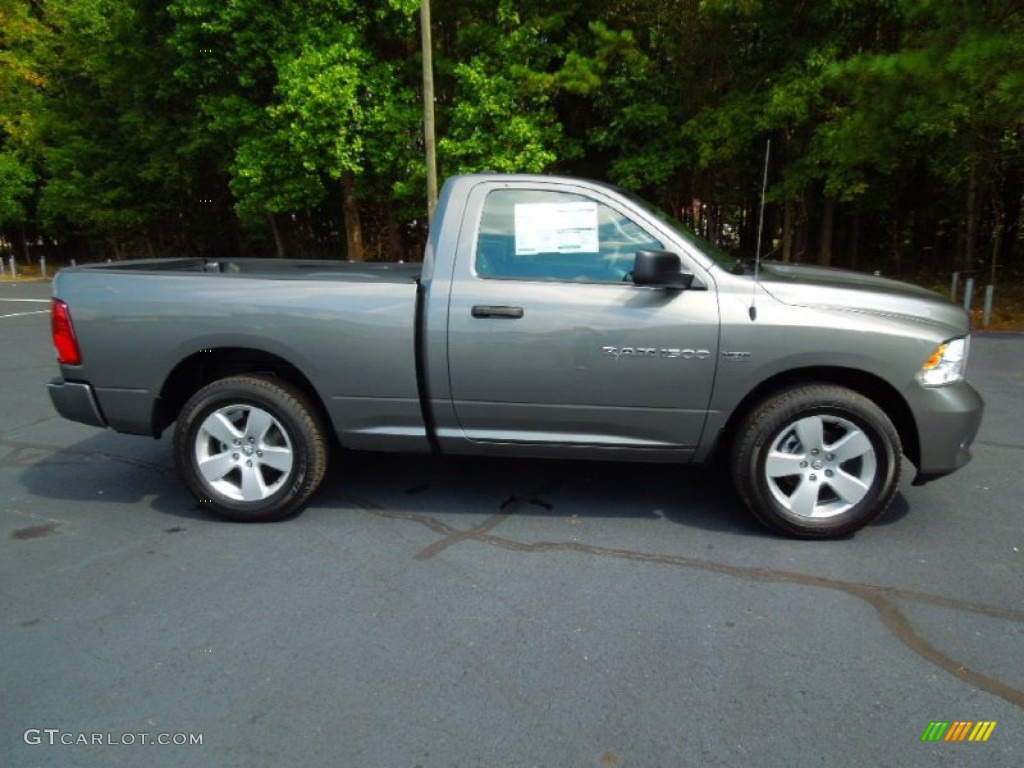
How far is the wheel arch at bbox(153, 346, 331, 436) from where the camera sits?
4012 millimetres

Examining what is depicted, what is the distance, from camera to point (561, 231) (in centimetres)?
375

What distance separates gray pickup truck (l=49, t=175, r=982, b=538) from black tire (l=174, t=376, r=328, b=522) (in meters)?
0.01

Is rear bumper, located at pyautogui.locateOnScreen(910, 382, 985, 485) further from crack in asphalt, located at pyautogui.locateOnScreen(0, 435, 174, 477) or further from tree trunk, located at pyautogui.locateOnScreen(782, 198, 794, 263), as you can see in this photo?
tree trunk, located at pyautogui.locateOnScreen(782, 198, 794, 263)

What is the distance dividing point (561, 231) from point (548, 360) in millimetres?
713

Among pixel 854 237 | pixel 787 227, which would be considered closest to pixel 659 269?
pixel 787 227

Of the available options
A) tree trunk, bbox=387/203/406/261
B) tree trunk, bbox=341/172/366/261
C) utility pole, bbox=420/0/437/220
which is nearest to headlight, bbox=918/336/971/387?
utility pole, bbox=420/0/437/220

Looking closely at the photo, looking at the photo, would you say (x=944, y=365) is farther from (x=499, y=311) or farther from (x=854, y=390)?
(x=499, y=311)

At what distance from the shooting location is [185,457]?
3.96 meters

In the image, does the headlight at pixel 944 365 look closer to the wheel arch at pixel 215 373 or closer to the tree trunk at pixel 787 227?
the wheel arch at pixel 215 373

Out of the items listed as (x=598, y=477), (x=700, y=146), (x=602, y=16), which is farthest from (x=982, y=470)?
(x=602, y=16)

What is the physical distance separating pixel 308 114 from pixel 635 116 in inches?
293

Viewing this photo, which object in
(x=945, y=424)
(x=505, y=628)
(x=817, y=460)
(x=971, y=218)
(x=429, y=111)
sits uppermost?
(x=429, y=111)

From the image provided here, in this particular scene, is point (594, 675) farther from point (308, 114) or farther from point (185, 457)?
point (308, 114)

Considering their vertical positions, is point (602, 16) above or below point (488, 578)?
above
